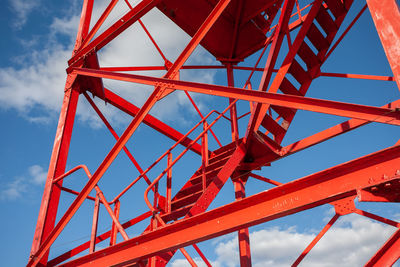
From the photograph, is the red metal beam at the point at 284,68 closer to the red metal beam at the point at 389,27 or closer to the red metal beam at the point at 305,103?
the red metal beam at the point at 305,103

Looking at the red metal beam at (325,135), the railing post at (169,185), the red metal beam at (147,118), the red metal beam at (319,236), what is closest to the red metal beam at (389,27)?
the red metal beam at (325,135)

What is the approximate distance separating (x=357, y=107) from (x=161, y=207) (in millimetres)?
4824

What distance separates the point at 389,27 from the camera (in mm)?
3098

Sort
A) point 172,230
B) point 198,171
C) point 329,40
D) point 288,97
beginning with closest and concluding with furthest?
point 288,97, point 172,230, point 329,40, point 198,171

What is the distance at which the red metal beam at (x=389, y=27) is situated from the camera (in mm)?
3004

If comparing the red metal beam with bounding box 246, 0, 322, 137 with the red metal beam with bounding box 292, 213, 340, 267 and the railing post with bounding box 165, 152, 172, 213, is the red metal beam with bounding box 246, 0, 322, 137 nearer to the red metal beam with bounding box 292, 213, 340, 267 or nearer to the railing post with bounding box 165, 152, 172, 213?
the railing post with bounding box 165, 152, 172, 213

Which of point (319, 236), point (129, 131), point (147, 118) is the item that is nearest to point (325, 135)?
point (319, 236)

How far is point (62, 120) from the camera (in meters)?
6.90

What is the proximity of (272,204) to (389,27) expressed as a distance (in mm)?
1941

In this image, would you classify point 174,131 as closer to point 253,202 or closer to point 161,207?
point 161,207

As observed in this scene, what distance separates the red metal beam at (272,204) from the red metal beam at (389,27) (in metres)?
0.74

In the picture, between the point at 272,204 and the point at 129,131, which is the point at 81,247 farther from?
the point at 272,204

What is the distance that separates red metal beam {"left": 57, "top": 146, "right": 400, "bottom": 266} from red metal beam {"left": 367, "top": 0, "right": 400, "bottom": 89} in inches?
29.2

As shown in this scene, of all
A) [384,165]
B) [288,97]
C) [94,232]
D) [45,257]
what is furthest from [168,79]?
[45,257]
